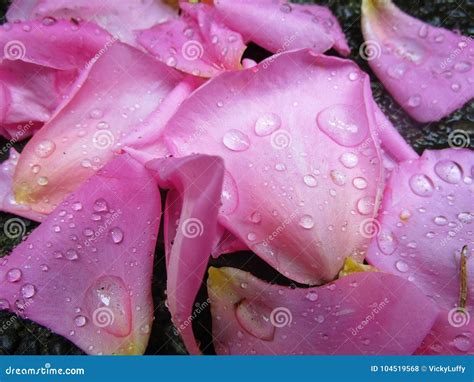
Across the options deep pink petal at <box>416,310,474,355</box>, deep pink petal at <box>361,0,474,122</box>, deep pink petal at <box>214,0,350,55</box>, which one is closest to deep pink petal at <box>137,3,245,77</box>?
deep pink petal at <box>214,0,350,55</box>

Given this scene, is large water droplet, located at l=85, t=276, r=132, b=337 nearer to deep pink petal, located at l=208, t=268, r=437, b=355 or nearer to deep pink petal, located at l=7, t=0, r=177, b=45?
deep pink petal, located at l=208, t=268, r=437, b=355

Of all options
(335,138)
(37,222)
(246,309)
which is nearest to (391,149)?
(335,138)

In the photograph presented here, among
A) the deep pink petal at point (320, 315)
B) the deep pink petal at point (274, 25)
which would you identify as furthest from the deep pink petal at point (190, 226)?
the deep pink petal at point (274, 25)

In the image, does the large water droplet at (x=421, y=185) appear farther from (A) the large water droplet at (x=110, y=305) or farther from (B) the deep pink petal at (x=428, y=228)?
(A) the large water droplet at (x=110, y=305)

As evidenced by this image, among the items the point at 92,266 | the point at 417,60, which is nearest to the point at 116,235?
the point at 92,266

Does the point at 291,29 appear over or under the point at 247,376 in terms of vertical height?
over

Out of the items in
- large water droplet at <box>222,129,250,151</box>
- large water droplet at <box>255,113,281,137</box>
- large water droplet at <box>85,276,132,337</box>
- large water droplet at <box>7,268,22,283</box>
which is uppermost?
large water droplet at <box>255,113,281,137</box>

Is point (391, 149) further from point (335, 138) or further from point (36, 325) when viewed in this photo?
point (36, 325)
